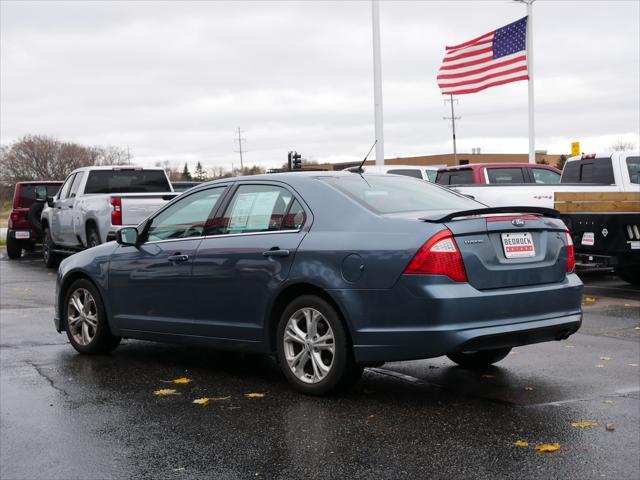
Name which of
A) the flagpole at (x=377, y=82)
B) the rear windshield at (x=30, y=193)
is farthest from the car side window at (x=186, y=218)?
the flagpole at (x=377, y=82)

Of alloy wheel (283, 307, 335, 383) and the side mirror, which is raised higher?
the side mirror

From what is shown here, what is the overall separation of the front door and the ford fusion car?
1 cm

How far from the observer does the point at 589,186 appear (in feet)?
50.3

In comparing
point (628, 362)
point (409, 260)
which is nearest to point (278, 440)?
point (409, 260)

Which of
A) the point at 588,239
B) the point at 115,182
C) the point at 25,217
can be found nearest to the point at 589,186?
the point at 588,239

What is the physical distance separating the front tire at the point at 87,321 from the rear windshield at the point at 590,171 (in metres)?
10.3

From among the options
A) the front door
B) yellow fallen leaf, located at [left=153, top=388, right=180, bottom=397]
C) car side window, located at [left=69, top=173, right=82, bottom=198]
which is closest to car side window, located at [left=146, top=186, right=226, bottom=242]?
the front door

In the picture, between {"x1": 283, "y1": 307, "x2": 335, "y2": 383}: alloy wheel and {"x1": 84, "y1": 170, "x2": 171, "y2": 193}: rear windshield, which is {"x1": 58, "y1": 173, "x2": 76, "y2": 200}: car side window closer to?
{"x1": 84, "y1": 170, "x2": 171, "y2": 193}: rear windshield

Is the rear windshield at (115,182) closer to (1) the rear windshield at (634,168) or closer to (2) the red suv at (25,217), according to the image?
(2) the red suv at (25,217)

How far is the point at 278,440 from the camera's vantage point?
5238 millimetres

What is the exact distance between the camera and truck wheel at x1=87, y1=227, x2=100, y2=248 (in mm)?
16705

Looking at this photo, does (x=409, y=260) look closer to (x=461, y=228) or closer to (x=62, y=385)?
(x=461, y=228)

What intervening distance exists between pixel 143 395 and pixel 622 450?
3420 mm

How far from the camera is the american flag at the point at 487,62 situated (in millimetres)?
25062
